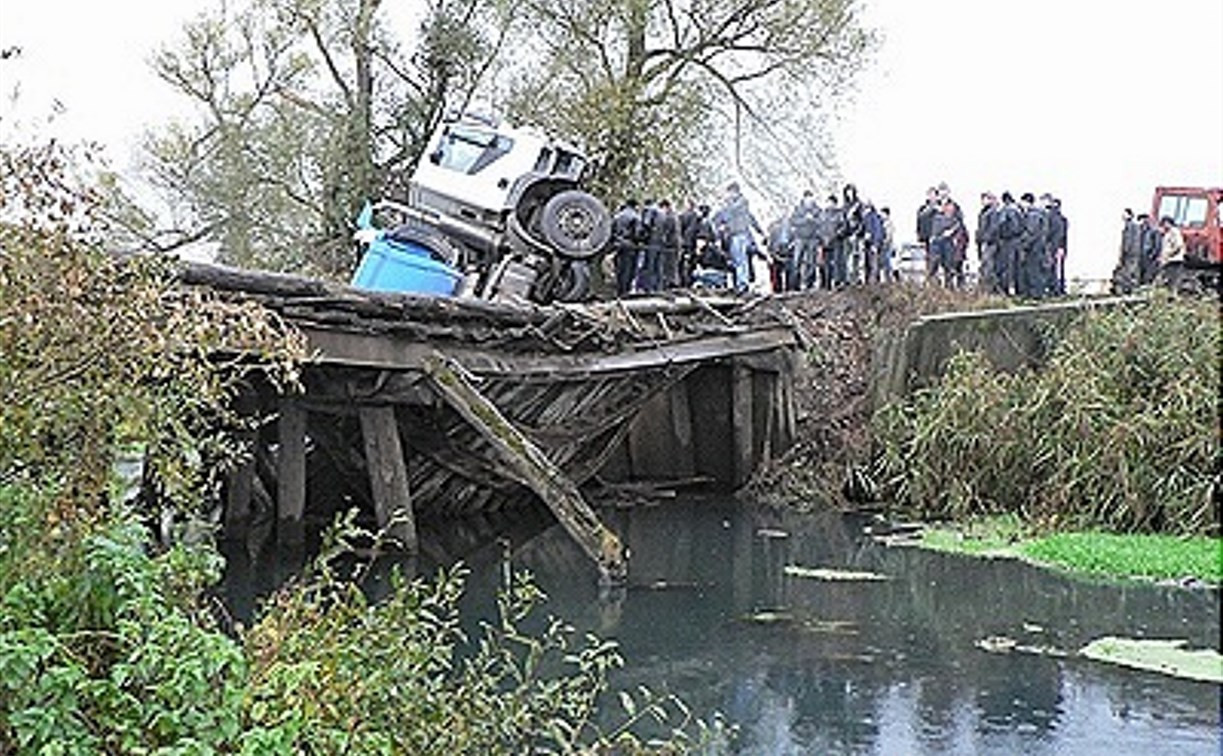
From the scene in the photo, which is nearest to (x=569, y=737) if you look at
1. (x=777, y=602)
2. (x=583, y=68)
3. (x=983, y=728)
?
(x=983, y=728)

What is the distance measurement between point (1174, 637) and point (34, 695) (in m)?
8.25

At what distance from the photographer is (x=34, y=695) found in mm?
4234

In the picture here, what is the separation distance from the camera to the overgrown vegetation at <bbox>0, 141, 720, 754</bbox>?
169 inches

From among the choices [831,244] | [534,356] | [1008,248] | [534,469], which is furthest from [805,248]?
[534,469]

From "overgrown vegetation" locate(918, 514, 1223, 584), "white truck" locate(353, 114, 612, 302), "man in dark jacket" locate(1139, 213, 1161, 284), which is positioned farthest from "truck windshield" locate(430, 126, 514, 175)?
"man in dark jacket" locate(1139, 213, 1161, 284)

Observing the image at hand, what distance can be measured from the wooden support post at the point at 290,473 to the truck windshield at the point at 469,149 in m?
4.66

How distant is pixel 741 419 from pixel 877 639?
911cm

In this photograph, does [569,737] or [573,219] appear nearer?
[569,737]

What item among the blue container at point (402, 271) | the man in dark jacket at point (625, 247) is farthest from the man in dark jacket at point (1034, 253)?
the blue container at point (402, 271)

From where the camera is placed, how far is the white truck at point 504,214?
17609 mm

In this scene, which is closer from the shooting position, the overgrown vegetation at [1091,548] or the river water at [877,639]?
the river water at [877,639]

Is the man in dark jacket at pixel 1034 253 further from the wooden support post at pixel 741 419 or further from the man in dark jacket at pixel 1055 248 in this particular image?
the wooden support post at pixel 741 419

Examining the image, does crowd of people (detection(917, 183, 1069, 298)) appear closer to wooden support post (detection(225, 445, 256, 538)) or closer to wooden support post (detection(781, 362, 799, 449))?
wooden support post (detection(781, 362, 799, 449))

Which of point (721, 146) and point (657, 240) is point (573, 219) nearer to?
point (657, 240)
